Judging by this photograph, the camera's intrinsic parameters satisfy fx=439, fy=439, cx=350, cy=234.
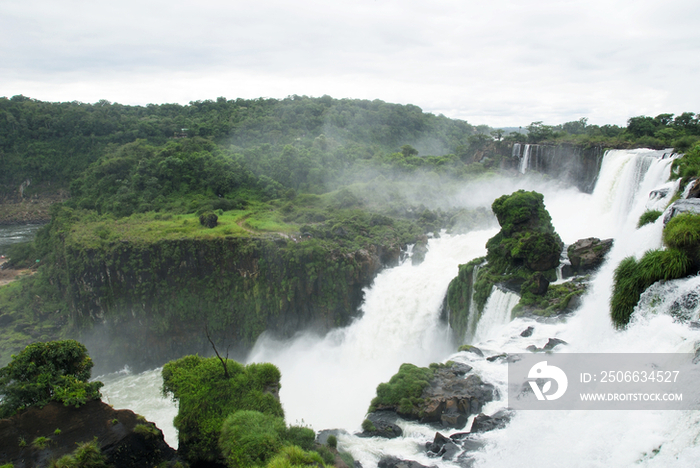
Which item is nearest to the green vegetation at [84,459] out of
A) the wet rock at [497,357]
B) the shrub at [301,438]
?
the shrub at [301,438]

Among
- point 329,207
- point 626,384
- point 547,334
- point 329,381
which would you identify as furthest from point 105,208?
point 626,384

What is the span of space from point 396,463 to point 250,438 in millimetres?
4375

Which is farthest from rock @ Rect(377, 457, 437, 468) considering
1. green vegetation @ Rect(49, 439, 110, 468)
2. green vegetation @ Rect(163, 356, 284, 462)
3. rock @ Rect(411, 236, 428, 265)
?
rock @ Rect(411, 236, 428, 265)

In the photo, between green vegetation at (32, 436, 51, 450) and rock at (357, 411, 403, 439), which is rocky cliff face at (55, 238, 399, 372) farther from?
green vegetation at (32, 436, 51, 450)

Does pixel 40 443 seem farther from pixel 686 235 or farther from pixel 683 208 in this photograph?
pixel 683 208

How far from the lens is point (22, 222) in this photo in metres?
71.6

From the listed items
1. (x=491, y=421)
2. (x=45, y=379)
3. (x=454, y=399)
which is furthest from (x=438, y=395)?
(x=45, y=379)

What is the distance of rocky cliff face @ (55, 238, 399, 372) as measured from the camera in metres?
32.6

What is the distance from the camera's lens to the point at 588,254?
70.5 feet

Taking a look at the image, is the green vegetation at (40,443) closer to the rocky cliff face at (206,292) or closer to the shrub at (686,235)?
the shrub at (686,235)

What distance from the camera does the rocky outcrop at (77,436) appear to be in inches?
493

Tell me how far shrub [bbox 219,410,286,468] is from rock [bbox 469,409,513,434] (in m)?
5.98

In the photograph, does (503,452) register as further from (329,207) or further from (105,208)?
(105,208)

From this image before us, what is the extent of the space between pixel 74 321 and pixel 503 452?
118 feet
